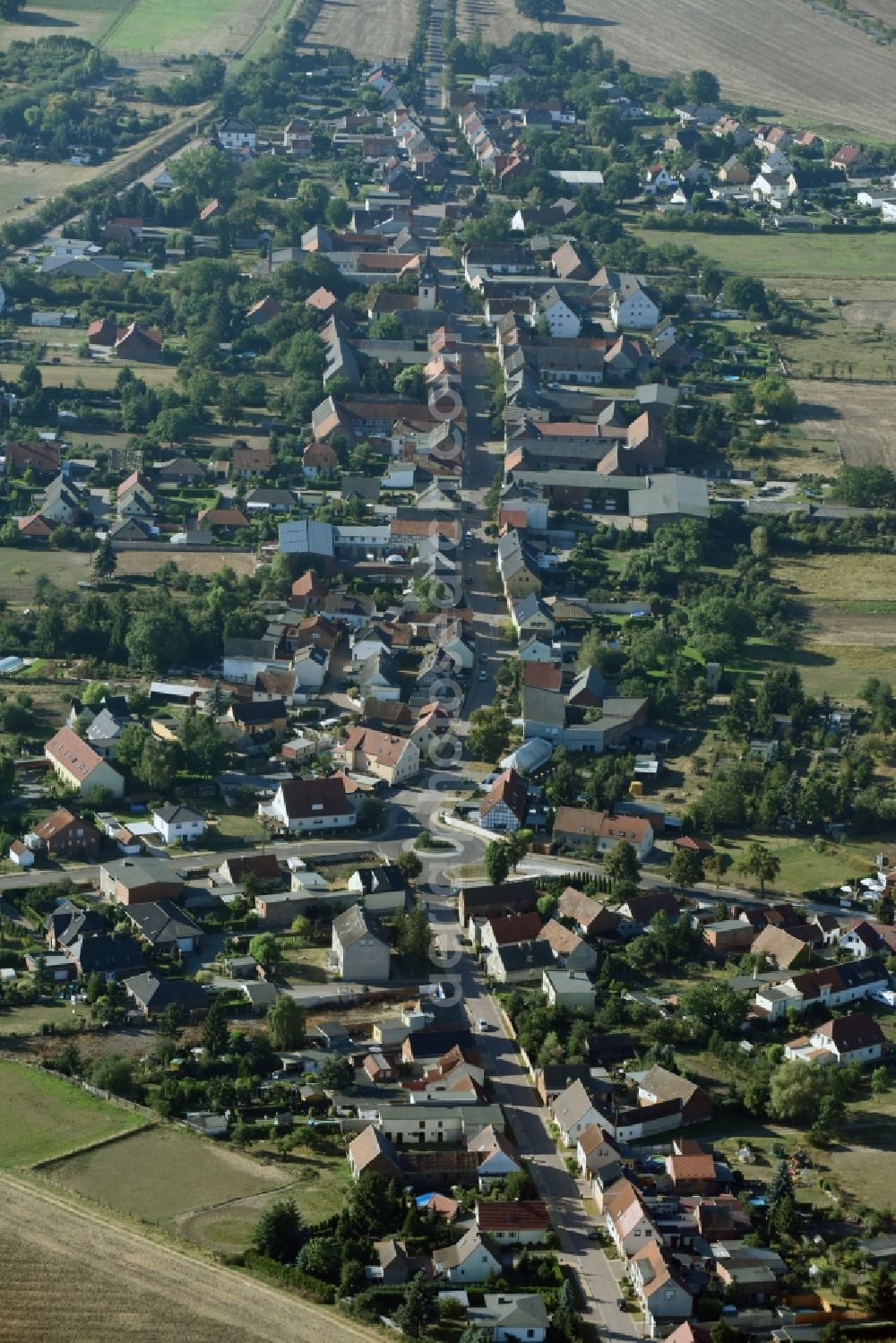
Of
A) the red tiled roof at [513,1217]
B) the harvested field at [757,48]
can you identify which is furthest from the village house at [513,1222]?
the harvested field at [757,48]

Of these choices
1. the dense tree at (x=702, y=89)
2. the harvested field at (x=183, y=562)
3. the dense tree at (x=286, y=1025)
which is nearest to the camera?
the dense tree at (x=286, y=1025)

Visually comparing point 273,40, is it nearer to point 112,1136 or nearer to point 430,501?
point 430,501

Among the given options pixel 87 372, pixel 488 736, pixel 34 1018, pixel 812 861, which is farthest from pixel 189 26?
pixel 34 1018

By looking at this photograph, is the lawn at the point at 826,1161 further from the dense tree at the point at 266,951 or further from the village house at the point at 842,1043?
the dense tree at the point at 266,951

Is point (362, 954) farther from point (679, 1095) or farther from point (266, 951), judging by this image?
point (679, 1095)

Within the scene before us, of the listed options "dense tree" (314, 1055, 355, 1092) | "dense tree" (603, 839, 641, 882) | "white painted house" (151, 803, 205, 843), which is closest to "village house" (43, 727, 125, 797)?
"white painted house" (151, 803, 205, 843)

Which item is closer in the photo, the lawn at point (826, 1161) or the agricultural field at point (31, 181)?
the lawn at point (826, 1161)

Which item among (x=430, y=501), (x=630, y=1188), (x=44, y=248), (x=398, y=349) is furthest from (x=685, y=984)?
(x=44, y=248)

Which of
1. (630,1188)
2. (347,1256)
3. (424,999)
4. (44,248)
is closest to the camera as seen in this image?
(347,1256)
